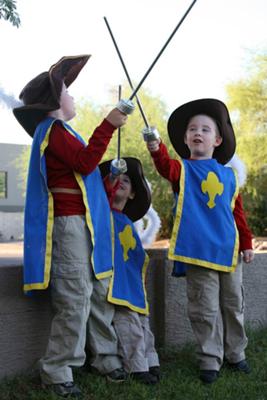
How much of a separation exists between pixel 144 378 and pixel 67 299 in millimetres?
672

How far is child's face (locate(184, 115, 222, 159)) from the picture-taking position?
3688mm

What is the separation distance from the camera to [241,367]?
3.78 meters

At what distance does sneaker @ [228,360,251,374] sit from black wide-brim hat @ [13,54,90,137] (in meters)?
1.83

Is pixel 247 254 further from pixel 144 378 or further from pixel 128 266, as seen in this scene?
pixel 144 378

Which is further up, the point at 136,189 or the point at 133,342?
the point at 136,189

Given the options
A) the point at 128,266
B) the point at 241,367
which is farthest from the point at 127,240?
the point at 241,367

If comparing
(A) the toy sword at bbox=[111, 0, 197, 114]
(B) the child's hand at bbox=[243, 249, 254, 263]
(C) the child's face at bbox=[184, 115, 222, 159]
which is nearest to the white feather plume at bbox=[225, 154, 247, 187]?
(C) the child's face at bbox=[184, 115, 222, 159]

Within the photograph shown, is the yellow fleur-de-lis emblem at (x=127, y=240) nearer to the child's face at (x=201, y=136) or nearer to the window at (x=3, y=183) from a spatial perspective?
the child's face at (x=201, y=136)

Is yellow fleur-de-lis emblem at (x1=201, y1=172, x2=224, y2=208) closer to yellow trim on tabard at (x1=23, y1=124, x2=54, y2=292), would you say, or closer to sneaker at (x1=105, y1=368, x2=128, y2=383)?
A: yellow trim on tabard at (x1=23, y1=124, x2=54, y2=292)

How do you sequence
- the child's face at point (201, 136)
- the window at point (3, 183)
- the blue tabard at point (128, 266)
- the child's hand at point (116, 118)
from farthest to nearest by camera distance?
the window at point (3, 183) → the child's face at point (201, 136) → the blue tabard at point (128, 266) → the child's hand at point (116, 118)

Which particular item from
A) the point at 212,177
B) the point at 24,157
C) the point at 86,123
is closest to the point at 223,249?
the point at 212,177

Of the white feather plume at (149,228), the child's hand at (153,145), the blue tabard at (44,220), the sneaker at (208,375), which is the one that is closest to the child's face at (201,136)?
the child's hand at (153,145)

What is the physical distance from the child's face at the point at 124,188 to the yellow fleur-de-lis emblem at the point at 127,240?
0.19m

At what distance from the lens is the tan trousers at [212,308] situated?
3.59 m
